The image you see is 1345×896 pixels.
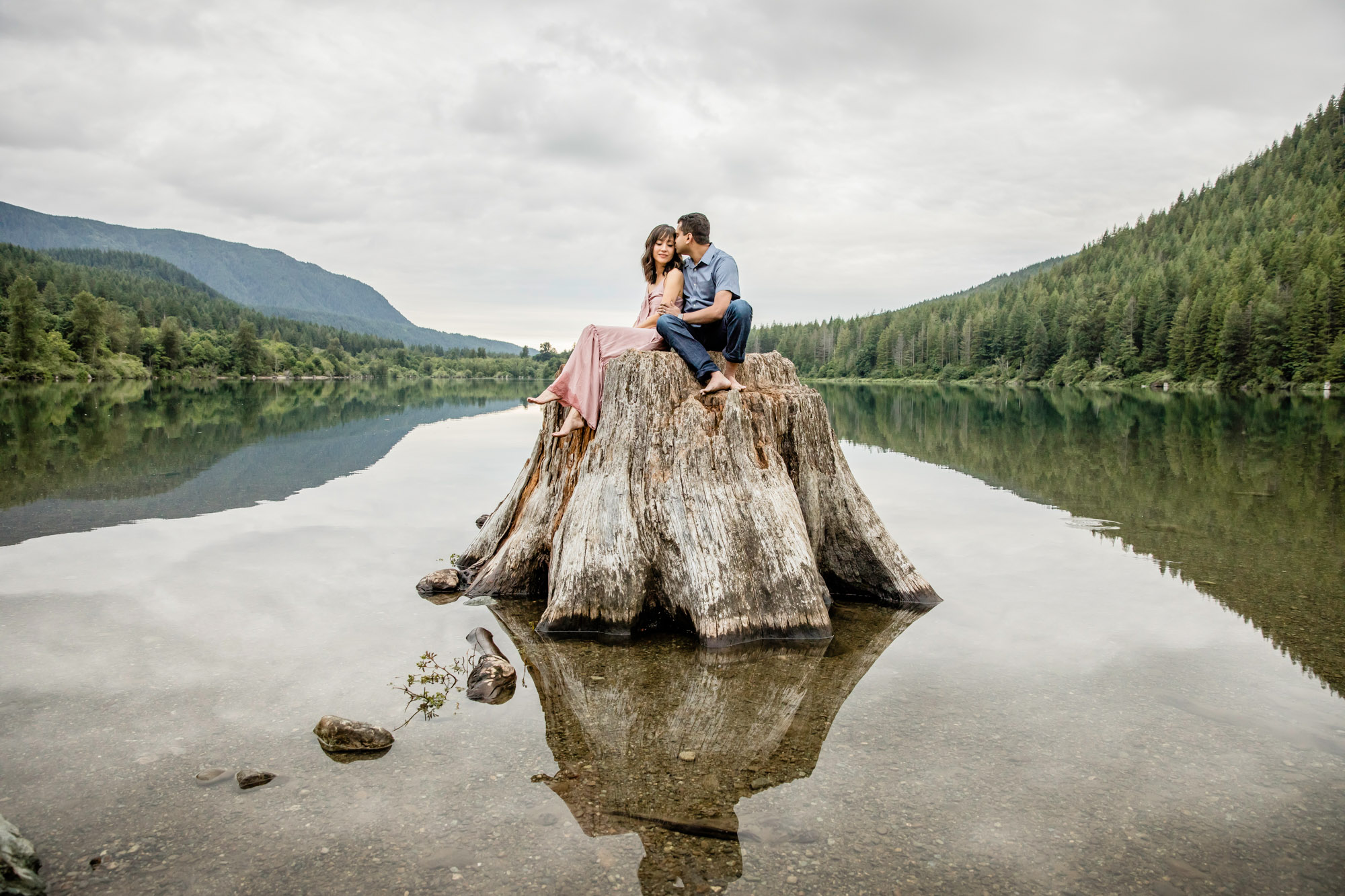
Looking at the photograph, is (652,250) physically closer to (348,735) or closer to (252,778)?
(348,735)

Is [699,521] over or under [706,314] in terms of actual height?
under

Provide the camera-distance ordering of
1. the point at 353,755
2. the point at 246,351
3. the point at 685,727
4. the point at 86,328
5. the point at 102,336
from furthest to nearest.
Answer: the point at 246,351
the point at 102,336
the point at 86,328
the point at 685,727
the point at 353,755

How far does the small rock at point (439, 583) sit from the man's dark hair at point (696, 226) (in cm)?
560

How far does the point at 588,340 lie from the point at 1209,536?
1159 centimetres

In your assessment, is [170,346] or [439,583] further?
[170,346]

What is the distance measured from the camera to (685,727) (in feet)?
20.1

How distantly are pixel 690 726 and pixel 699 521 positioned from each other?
107 inches

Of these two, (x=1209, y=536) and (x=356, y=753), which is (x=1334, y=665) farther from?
(x=356, y=753)

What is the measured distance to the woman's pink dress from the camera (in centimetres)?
957

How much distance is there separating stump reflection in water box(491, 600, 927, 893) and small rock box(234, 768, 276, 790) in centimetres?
183

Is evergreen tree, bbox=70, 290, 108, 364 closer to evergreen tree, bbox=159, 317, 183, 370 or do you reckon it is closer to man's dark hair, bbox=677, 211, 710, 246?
evergreen tree, bbox=159, 317, 183, 370

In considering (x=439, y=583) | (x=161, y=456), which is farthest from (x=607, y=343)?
(x=161, y=456)

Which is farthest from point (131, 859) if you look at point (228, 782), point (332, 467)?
point (332, 467)

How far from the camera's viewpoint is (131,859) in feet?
14.0
